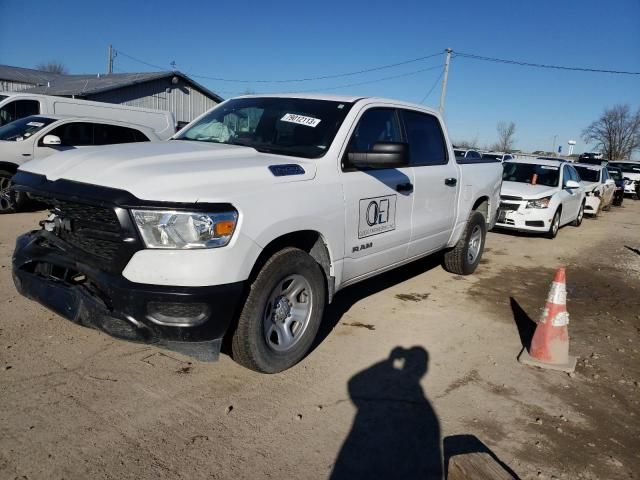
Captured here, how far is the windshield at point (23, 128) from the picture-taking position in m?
9.02

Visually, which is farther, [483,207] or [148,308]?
[483,207]

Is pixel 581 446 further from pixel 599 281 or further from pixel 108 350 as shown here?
pixel 599 281

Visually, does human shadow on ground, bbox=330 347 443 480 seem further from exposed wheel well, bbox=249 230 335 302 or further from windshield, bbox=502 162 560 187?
windshield, bbox=502 162 560 187

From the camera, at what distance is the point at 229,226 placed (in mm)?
2879

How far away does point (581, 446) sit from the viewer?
9.66 ft

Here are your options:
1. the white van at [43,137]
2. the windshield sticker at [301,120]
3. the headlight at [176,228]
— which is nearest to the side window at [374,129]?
the windshield sticker at [301,120]

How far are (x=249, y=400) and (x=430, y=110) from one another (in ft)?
12.4

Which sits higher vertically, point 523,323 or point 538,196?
point 538,196

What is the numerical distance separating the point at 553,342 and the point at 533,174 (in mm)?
8356

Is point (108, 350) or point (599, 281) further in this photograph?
point (599, 281)

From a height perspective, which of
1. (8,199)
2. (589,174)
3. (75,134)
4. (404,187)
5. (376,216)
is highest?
(75,134)

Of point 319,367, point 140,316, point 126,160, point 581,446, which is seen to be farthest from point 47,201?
point 581,446

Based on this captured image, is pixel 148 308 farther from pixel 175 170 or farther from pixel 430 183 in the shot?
pixel 430 183

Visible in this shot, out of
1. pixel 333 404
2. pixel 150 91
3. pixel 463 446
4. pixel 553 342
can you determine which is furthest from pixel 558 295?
pixel 150 91
